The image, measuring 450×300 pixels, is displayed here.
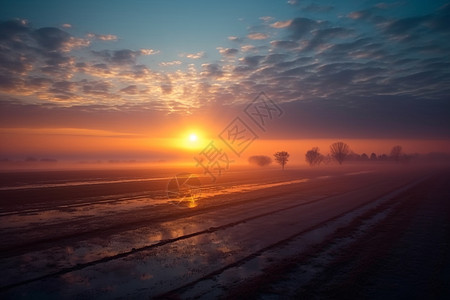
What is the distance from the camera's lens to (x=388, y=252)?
10.6m

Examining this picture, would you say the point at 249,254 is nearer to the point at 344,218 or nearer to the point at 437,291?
the point at 437,291

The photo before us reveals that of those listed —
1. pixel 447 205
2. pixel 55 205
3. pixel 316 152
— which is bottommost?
pixel 447 205

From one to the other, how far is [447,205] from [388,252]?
53.6 ft

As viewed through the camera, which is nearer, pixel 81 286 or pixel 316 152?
pixel 81 286

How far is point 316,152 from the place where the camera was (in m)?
153

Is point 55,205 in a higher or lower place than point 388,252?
higher

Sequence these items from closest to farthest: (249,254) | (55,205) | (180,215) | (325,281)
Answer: (325,281) < (249,254) < (180,215) < (55,205)

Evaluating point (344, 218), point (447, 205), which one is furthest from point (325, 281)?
point (447, 205)

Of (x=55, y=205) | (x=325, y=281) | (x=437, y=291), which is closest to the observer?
(x=437, y=291)

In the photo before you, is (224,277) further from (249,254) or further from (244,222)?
(244,222)

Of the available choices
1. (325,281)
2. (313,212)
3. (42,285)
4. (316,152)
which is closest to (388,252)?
(325,281)

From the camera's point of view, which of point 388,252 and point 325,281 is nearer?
point 325,281

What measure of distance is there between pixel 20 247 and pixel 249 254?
8.88 metres

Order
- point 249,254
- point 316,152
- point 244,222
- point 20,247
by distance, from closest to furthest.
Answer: point 249,254, point 20,247, point 244,222, point 316,152
